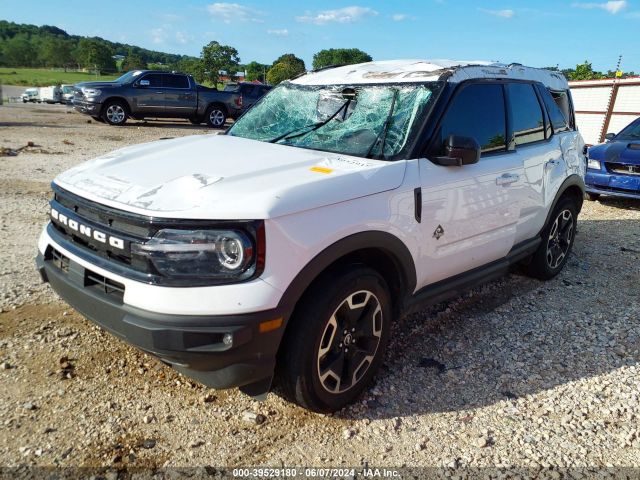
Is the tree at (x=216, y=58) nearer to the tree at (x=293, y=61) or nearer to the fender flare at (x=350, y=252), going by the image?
the tree at (x=293, y=61)

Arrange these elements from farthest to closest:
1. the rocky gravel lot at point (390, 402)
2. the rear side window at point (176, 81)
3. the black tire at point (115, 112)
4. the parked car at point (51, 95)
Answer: the parked car at point (51, 95) → the rear side window at point (176, 81) → the black tire at point (115, 112) → the rocky gravel lot at point (390, 402)

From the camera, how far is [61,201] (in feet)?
9.46

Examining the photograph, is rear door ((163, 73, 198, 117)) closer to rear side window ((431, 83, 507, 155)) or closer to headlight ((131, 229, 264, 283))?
rear side window ((431, 83, 507, 155))

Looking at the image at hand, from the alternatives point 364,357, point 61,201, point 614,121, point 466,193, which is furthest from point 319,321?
point 614,121

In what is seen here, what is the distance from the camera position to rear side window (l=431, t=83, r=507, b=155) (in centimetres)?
327

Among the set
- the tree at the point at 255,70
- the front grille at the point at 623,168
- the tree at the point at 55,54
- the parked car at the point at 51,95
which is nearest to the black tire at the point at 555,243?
the front grille at the point at 623,168

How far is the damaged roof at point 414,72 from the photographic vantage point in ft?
11.1

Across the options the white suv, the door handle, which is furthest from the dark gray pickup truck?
the door handle

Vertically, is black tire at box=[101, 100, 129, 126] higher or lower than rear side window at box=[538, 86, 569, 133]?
higher

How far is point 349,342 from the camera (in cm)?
280

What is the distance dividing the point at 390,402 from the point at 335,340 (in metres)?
0.58

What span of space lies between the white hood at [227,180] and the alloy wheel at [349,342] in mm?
621

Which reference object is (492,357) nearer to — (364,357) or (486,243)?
(486,243)

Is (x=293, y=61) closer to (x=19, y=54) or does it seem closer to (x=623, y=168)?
(x=19, y=54)
